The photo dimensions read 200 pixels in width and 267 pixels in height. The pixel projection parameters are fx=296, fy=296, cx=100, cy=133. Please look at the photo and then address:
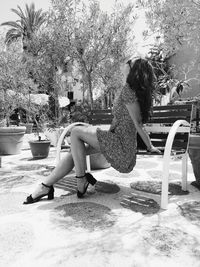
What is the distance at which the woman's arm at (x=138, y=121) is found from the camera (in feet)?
10.1

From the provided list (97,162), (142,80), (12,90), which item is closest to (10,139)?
(12,90)

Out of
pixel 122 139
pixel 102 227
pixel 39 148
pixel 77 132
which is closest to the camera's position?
pixel 102 227

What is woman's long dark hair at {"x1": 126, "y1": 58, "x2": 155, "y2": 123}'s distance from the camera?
10.2 feet

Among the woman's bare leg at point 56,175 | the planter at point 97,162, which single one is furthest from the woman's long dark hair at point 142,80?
the planter at point 97,162

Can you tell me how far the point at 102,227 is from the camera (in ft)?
8.54

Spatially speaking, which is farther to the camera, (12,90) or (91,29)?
(12,90)

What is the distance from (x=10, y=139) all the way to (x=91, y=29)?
11.8ft

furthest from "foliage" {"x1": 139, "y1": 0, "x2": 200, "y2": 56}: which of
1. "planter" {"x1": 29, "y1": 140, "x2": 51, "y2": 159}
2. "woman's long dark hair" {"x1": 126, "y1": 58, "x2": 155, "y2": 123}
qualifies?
"planter" {"x1": 29, "y1": 140, "x2": 51, "y2": 159}

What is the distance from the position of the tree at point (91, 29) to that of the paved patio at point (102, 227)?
2.35 m

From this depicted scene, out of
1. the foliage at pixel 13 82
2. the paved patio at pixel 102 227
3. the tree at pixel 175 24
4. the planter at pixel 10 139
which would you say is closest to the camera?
the paved patio at pixel 102 227

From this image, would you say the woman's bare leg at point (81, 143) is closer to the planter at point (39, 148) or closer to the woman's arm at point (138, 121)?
the woman's arm at point (138, 121)

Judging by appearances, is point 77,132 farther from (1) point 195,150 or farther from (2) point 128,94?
Result: (1) point 195,150

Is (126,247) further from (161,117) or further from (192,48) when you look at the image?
(192,48)

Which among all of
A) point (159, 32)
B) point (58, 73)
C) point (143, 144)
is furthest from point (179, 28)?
point (58, 73)
